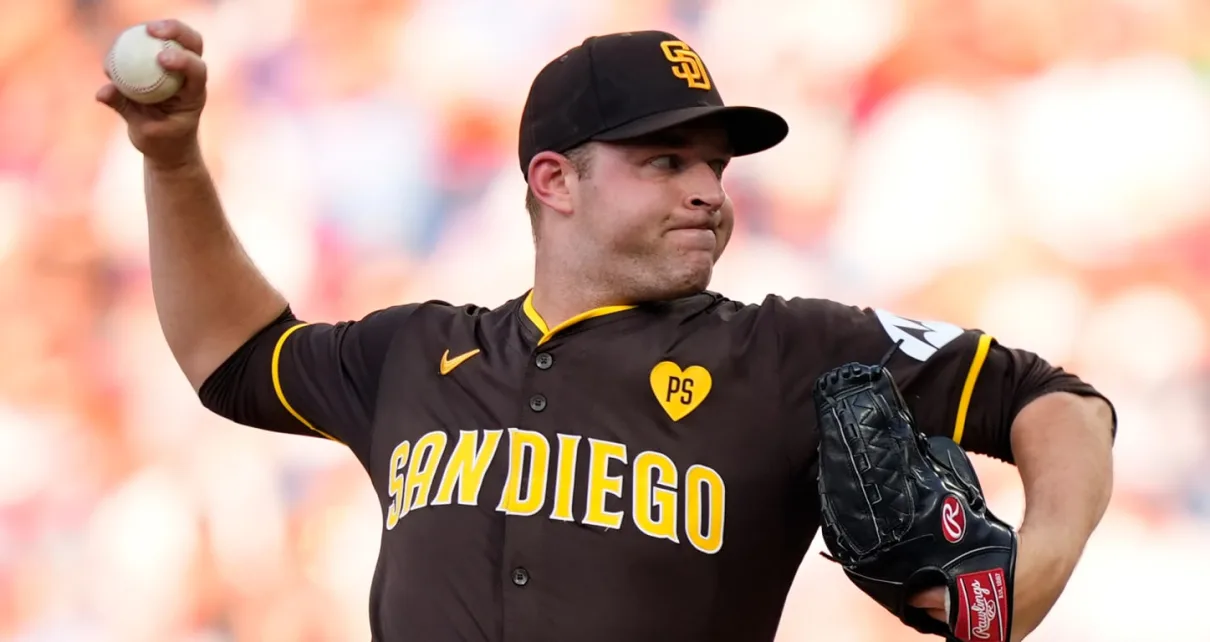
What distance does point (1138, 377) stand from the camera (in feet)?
7.90

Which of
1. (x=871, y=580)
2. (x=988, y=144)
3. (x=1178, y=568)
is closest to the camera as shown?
(x=871, y=580)

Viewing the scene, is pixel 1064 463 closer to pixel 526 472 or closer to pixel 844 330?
pixel 844 330

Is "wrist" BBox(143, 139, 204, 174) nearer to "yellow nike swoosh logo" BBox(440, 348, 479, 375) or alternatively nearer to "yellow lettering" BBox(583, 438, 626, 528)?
"yellow nike swoosh logo" BBox(440, 348, 479, 375)

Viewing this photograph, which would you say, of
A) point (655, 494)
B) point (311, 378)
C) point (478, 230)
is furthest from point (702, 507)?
point (478, 230)

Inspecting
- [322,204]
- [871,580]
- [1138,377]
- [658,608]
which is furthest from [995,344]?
[322,204]

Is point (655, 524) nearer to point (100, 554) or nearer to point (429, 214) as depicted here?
point (429, 214)

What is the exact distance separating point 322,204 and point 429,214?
0.69ft

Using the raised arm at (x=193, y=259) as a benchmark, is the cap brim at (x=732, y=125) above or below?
above

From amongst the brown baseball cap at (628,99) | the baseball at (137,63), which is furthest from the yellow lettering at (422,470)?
the baseball at (137,63)

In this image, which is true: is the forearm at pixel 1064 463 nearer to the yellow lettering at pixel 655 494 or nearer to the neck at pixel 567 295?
the yellow lettering at pixel 655 494

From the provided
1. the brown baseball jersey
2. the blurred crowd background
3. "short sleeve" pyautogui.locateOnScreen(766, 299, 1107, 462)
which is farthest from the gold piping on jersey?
the blurred crowd background

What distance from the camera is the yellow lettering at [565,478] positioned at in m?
1.49

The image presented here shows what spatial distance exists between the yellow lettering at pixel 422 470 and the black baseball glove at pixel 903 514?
17.2 inches

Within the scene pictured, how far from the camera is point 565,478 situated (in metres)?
1.50
